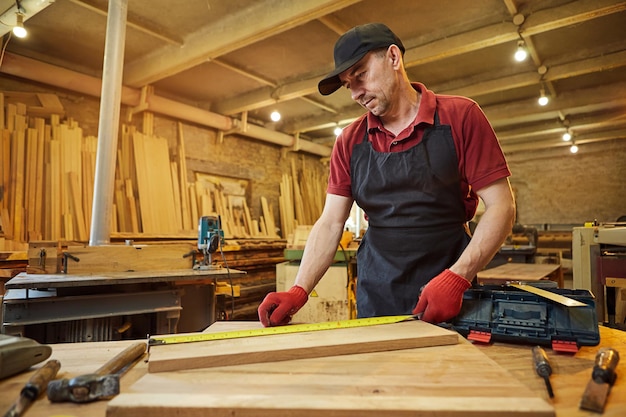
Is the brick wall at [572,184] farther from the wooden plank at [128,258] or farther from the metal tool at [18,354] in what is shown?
the metal tool at [18,354]

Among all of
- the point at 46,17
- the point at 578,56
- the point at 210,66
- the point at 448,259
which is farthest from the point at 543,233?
the point at 46,17

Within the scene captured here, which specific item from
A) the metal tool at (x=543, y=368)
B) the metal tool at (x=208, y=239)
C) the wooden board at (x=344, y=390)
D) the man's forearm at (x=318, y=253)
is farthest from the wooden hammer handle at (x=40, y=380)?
the metal tool at (x=208, y=239)

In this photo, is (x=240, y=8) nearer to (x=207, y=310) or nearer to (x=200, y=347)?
(x=207, y=310)

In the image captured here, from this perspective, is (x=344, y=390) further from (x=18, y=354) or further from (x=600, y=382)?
(x=18, y=354)

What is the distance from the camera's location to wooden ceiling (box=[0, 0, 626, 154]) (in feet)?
14.9

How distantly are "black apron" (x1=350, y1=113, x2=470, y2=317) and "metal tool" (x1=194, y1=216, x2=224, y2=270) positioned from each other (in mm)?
2131

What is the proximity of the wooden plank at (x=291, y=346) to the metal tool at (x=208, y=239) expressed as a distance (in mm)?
2550

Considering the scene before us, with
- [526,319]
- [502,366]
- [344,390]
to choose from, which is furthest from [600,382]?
[344,390]

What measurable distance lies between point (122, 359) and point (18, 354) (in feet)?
0.73

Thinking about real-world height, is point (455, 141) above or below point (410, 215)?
above

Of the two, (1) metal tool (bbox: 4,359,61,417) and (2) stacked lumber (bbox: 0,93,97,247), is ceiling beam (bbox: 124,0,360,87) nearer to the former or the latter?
(2) stacked lumber (bbox: 0,93,97,247)

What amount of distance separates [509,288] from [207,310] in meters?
2.98

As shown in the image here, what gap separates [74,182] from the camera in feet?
17.2

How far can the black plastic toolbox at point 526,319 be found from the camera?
3.56 ft
